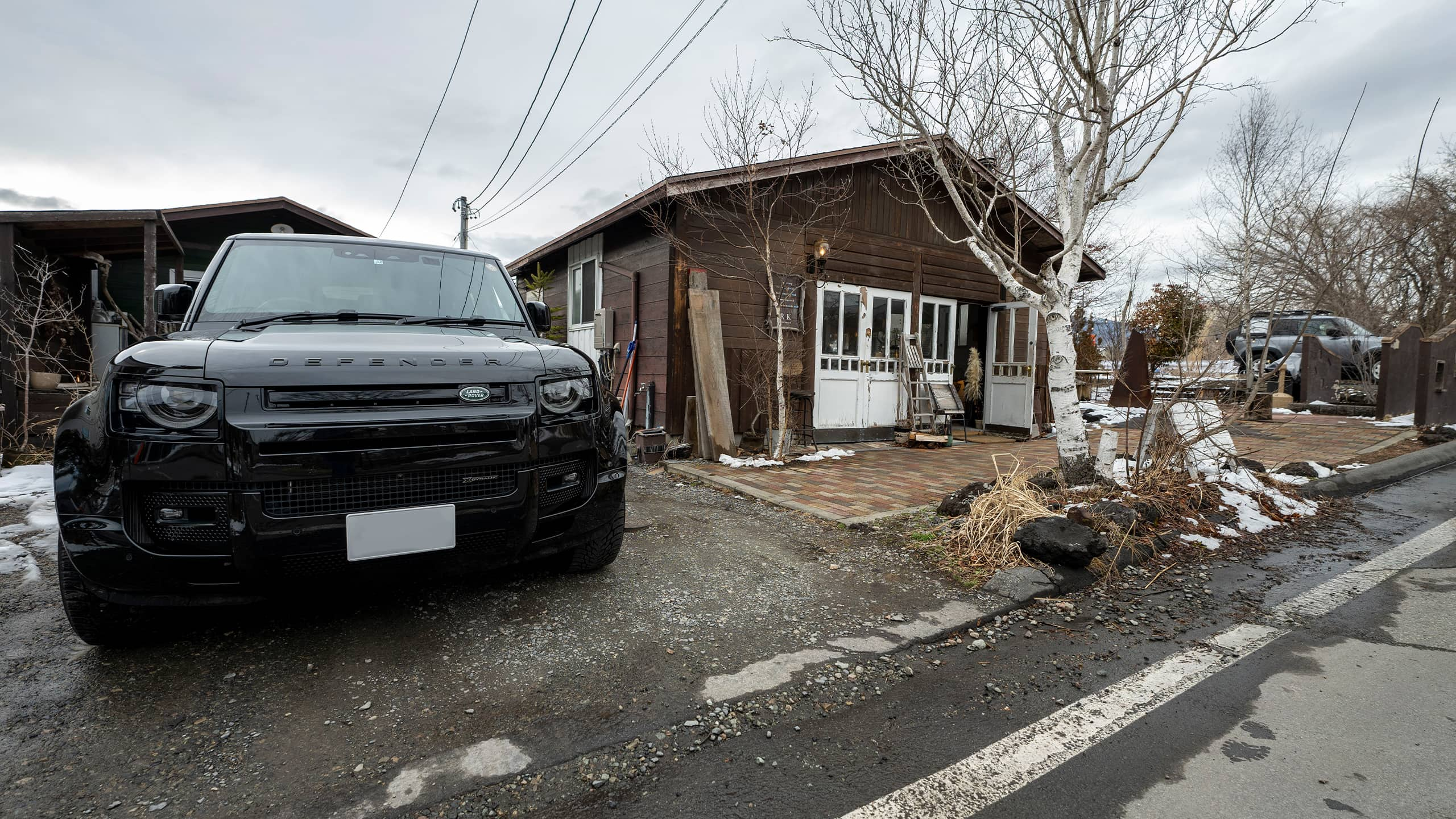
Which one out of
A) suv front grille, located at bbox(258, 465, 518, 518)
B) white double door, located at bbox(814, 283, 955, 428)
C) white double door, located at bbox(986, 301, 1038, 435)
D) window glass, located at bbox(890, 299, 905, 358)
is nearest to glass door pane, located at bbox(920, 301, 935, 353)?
white double door, located at bbox(814, 283, 955, 428)

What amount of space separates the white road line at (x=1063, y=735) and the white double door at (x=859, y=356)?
231 inches

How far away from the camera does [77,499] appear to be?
193 centimetres

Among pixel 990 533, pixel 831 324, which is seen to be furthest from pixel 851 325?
pixel 990 533

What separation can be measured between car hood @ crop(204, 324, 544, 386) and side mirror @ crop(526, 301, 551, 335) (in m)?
0.81

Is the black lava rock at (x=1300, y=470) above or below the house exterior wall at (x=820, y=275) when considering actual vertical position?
below

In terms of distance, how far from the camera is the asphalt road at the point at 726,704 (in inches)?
63.6

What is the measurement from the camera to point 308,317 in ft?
9.23

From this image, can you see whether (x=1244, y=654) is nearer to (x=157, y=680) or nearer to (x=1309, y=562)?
(x=1309, y=562)

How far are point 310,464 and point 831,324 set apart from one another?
291 inches

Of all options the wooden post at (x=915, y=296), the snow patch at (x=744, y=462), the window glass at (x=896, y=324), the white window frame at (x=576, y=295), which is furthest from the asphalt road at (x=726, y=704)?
the white window frame at (x=576, y=295)

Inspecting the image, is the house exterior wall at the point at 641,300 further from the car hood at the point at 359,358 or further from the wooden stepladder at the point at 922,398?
the car hood at the point at 359,358

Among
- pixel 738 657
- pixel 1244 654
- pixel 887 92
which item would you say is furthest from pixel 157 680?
pixel 887 92

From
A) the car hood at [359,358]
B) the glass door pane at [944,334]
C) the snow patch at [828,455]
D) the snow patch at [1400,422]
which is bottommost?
the snow patch at [828,455]

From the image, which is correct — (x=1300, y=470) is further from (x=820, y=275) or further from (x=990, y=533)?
(x=820, y=275)
